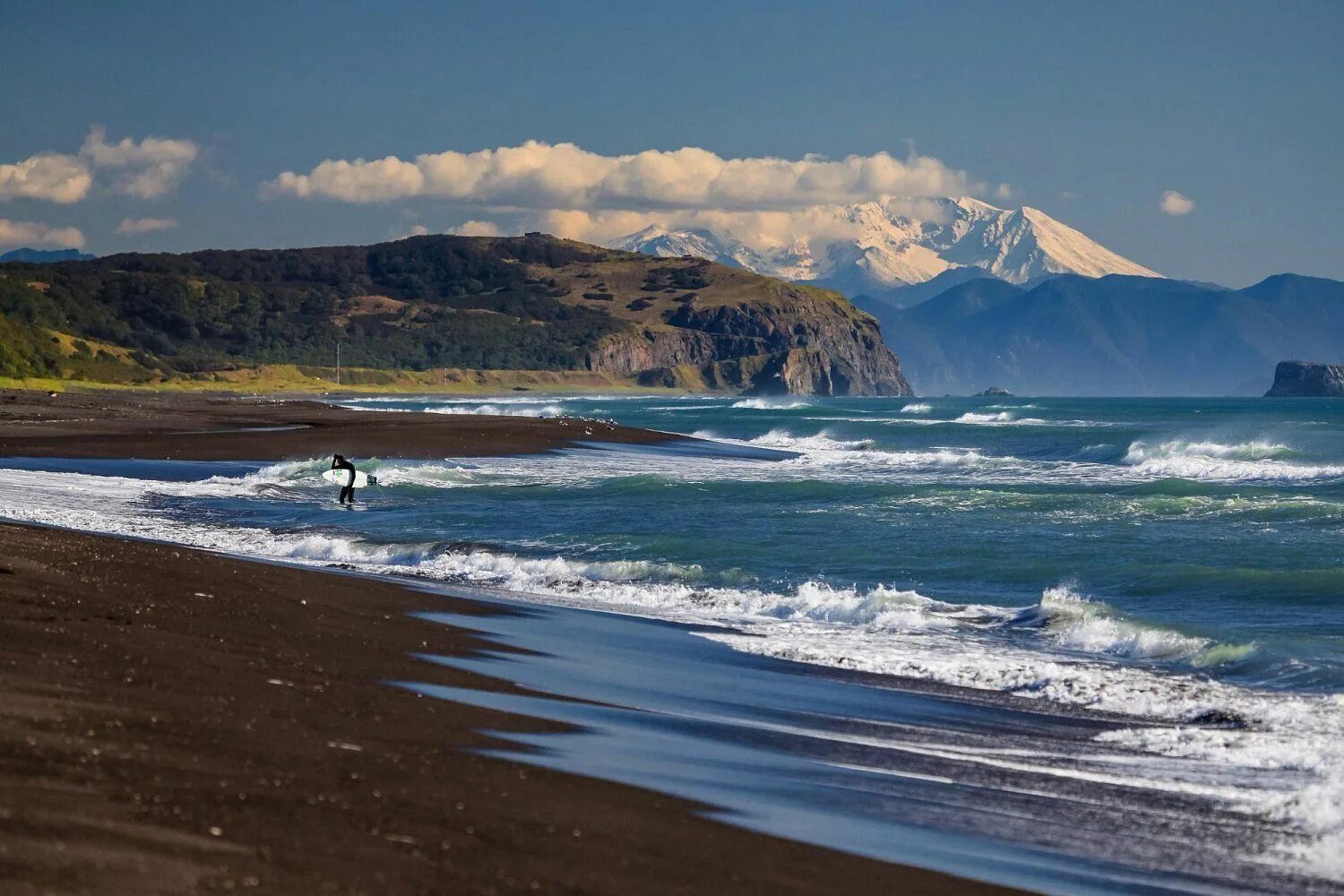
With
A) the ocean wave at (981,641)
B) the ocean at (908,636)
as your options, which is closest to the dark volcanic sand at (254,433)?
the ocean at (908,636)

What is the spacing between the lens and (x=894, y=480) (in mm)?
45375

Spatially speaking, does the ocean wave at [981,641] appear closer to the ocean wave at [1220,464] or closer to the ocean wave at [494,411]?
the ocean wave at [1220,464]

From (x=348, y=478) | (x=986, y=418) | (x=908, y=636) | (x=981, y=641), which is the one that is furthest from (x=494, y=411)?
(x=981, y=641)

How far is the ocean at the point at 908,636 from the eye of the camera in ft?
30.1

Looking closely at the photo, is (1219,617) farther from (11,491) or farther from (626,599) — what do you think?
(11,491)

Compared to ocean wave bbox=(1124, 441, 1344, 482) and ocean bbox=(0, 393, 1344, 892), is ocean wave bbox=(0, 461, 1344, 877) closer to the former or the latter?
ocean bbox=(0, 393, 1344, 892)

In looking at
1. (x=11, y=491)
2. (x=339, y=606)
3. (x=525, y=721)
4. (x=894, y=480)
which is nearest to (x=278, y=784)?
(x=525, y=721)

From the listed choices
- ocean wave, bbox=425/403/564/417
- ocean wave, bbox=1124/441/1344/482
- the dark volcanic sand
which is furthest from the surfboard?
ocean wave, bbox=425/403/564/417

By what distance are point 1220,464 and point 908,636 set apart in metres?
38.1

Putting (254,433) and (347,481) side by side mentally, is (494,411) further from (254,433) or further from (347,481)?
(347,481)

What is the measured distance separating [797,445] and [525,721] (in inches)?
2591

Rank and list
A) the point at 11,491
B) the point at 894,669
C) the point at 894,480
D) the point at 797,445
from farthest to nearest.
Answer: the point at 797,445
the point at 894,480
the point at 11,491
the point at 894,669

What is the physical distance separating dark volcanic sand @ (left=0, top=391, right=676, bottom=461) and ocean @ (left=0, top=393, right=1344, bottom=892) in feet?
22.1

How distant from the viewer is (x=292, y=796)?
711cm
